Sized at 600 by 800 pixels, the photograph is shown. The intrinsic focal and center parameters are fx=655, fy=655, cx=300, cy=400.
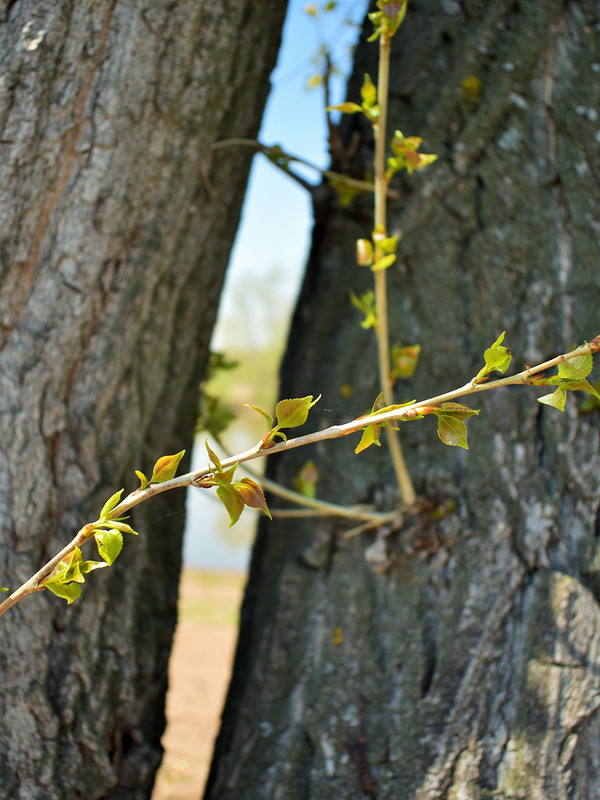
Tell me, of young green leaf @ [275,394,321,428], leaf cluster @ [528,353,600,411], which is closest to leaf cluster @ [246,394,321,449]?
young green leaf @ [275,394,321,428]

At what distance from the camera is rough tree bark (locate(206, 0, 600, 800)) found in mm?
1073

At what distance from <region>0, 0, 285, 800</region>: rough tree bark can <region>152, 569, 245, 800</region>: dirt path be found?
0.40 meters

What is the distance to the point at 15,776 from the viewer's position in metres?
1.04

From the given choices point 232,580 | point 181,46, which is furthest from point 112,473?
point 232,580

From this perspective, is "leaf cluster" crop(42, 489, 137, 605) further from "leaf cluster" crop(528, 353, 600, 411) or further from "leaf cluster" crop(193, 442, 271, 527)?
"leaf cluster" crop(528, 353, 600, 411)

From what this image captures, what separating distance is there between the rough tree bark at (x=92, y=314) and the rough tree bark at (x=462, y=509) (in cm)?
27

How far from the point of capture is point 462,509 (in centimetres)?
119

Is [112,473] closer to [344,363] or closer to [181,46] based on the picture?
[344,363]

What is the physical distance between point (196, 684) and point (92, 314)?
3.01 meters

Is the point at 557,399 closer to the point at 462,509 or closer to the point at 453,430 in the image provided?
the point at 453,430

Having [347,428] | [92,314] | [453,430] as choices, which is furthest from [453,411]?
[92,314]

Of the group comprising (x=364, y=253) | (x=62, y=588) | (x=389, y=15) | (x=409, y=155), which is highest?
(x=389, y=15)

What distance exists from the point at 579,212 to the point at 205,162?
71 cm

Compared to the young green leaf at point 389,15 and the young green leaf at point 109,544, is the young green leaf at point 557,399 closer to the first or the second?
the young green leaf at point 109,544
